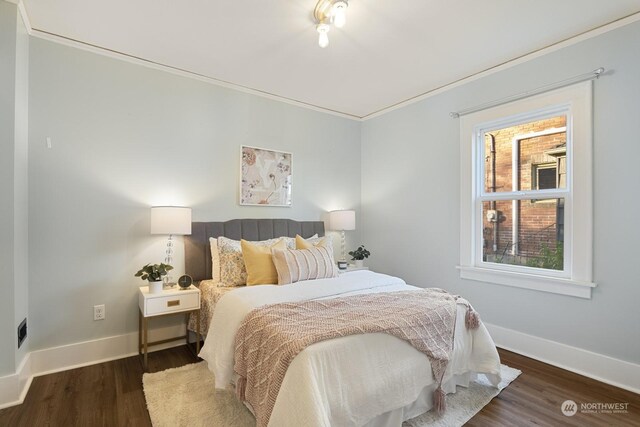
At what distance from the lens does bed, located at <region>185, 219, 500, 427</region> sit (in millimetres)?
1375

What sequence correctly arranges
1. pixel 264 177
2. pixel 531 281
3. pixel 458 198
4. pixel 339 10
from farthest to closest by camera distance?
pixel 264 177
pixel 458 198
pixel 531 281
pixel 339 10

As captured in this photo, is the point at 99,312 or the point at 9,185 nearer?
the point at 9,185

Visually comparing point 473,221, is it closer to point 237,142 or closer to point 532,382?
point 532,382

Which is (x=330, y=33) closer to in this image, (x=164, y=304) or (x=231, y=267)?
Result: (x=231, y=267)

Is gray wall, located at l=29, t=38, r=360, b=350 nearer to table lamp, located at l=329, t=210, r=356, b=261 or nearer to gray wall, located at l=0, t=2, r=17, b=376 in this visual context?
gray wall, located at l=0, t=2, r=17, b=376

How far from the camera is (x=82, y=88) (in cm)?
256

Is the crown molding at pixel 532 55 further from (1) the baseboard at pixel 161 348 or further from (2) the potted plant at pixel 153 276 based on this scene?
(2) the potted plant at pixel 153 276

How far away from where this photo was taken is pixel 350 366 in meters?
1.51

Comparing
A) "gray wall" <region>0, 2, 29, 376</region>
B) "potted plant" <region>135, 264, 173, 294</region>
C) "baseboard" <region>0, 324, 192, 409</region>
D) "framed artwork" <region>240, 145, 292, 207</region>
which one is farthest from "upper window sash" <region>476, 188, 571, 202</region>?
"gray wall" <region>0, 2, 29, 376</region>

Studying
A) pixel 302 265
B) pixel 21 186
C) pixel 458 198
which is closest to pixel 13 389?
pixel 21 186

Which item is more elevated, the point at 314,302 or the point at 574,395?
the point at 314,302

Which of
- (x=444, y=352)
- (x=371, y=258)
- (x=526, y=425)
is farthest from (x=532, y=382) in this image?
(x=371, y=258)

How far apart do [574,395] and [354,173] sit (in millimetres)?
3213

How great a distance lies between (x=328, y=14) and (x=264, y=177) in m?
1.85
